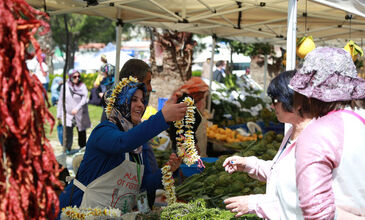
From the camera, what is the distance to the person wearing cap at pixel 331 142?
1.58 metres

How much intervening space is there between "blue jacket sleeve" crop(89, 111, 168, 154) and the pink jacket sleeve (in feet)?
2.77

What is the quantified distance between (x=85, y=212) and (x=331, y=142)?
1.50 m

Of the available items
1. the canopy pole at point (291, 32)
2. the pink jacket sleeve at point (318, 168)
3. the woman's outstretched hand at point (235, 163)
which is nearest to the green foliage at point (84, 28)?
the canopy pole at point (291, 32)

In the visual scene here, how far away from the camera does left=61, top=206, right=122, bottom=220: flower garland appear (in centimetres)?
246

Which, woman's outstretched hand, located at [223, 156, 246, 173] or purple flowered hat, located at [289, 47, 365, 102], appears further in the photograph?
woman's outstretched hand, located at [223, 156, 246, 173]

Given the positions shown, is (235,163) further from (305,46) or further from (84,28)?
(84,28)

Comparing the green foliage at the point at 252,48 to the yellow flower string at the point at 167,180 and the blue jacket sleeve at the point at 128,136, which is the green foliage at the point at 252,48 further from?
the blue jacket sleeve at the point at 128,136

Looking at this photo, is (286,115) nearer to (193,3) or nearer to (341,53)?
(341,53)

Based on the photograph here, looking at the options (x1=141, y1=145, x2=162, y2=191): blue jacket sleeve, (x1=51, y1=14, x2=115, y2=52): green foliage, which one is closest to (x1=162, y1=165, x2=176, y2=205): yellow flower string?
(x1=141, y1=145, x2=162, y2=191): blue jacket sleeve

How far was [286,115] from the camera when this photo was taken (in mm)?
2004

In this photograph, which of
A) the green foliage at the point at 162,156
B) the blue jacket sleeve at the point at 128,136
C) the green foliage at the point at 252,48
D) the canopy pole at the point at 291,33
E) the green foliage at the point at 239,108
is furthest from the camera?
the green foliage at the point at 252,48

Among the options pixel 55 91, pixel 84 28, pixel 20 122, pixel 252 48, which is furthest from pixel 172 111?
pixel 84 28

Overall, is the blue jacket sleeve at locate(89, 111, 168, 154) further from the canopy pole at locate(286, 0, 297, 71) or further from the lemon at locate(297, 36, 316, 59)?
the lemon at locate(297, 36, 316, 59)

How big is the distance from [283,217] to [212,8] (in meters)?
4.08
